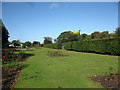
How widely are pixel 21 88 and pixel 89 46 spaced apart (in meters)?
21.9

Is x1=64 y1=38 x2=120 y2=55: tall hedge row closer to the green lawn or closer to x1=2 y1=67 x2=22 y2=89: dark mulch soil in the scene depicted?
the green lawn

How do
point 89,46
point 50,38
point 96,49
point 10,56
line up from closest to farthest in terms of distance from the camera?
point 10,56
point 96,49
point 89,46
point 50,38

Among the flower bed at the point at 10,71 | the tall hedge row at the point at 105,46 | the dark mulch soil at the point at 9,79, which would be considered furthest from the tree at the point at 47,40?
the dark mulch soil at the point at 9,79

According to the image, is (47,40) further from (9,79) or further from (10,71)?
(9,79)

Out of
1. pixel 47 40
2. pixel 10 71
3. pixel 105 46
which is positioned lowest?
pixel 10 71

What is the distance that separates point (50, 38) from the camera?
103 meters

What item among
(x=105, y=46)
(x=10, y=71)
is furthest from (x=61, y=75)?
(x=105, y=46)

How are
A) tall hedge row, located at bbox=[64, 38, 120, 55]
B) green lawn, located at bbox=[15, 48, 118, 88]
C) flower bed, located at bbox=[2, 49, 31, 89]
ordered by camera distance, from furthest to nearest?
1. tall hedge row, located at bbox=[64, 38, 120, 55]
2. flower bed, located at bbox=[2, 49, 31, 89]
3. green lawn, located at bbox=[15, 48, 118, 88]

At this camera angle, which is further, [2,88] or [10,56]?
[10,56]

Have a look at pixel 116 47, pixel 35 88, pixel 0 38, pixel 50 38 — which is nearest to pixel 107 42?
pixel 116 47

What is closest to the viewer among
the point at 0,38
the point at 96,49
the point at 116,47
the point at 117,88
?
the point at 117,88

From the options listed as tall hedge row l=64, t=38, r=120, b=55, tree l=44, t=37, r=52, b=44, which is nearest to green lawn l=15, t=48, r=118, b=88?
tall hedge row l=64, t=38, r=120, b=55

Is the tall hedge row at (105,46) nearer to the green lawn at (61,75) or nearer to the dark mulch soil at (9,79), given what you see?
the green lawn at (61,75)

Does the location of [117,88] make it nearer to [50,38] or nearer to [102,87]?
[102,87]
